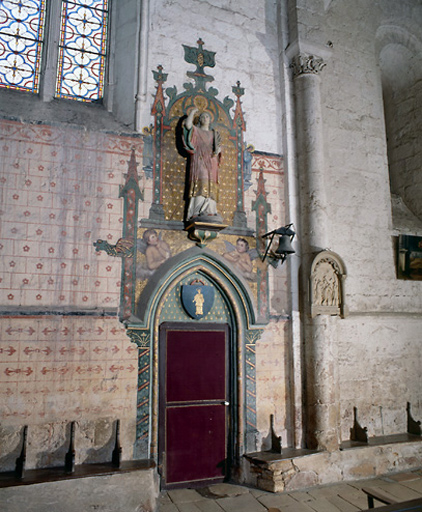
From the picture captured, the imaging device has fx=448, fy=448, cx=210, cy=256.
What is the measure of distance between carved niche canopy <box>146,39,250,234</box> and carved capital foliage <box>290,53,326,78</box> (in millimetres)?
1010

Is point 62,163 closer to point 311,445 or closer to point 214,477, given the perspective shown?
point 214,477

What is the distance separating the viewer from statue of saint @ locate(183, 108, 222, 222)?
596cm

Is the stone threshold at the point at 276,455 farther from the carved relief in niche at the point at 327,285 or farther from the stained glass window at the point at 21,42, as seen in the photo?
the stained glass window at the point at 21,42

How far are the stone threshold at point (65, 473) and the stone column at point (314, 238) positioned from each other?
7.68 feet

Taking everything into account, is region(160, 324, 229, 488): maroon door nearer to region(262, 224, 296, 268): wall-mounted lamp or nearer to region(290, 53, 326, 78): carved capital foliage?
region(262, 224, 296, 268): wall-mounted lamp

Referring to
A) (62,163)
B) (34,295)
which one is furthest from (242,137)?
(34,295)

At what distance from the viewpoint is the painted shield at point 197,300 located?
606 centimetres

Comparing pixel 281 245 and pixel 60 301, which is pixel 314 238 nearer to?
pixel 281 245

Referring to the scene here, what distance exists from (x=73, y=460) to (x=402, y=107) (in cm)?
843

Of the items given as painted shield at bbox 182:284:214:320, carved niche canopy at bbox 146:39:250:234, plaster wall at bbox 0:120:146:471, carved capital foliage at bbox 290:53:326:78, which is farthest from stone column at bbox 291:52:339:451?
plaster wall at bbox 0:120:146:471

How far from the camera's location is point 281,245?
20.1ft

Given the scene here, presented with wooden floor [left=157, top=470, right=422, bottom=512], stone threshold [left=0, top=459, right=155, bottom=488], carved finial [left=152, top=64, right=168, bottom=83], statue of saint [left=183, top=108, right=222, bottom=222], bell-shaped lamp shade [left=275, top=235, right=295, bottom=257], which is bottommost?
wooden floor [left=157, top=470, right=422, bottom=512]

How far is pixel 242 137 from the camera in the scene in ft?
22.1

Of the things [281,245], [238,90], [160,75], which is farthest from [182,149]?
[281,245]
